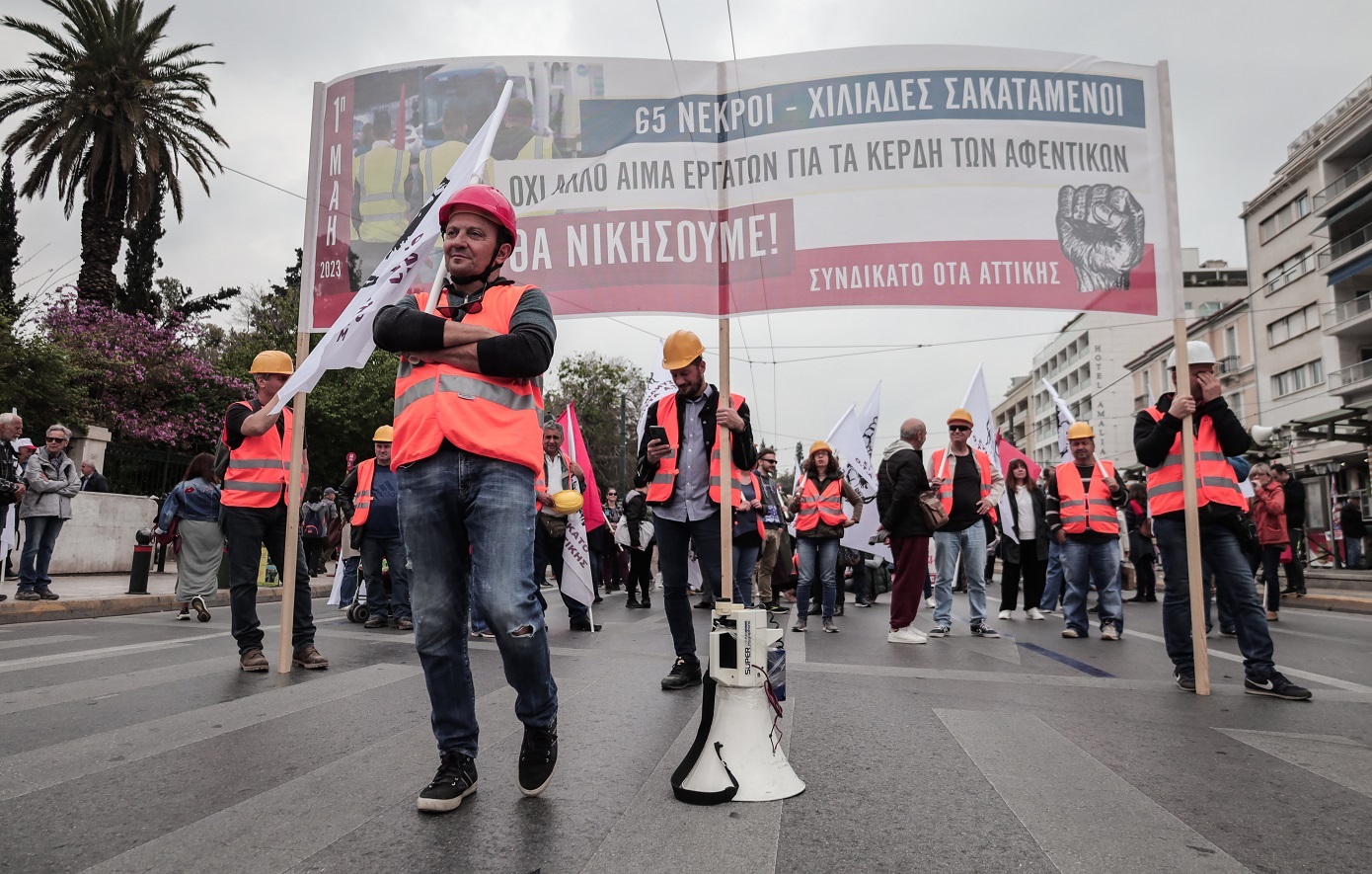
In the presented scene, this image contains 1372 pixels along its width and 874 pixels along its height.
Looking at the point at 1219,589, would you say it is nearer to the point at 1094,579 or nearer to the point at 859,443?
the point at 1094,579

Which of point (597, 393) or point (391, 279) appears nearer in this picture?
point (391, 279)

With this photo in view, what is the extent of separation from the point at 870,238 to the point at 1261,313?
1785 inches

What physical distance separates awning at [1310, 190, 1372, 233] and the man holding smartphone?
1524 inches

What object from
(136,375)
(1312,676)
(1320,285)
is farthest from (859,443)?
(1320,285)

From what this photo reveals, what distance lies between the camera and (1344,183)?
1438 inches

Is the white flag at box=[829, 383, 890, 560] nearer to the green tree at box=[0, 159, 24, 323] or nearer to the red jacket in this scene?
the red jacket

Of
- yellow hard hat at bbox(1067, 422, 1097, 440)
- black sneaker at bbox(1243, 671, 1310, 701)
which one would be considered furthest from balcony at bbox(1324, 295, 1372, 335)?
black sneaker at bbox(1243, 671, 1310, 701)

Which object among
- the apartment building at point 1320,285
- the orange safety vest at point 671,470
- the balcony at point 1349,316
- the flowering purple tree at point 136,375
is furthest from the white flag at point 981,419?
the balcony at point 1349,316

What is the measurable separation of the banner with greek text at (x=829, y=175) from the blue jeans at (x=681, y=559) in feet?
4.41

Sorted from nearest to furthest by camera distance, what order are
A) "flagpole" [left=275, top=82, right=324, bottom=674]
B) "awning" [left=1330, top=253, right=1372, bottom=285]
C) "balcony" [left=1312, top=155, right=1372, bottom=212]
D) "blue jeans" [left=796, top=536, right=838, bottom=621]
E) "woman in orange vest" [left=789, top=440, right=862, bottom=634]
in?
1. "flagpole" [left=275, top=82, right=324, bottom=674]
2. "blue jeans" [left=796, top=536, right=838, bottom=621]
3. "woman in orange vest" [left=789, top=440, right=862, bottom=634]
4. "awning" [left=1330, top=253, right=1372, bottom=285]
5. "balcony" [left=1312, top=155, right=1372, bottom=212]

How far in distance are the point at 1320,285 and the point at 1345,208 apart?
12.2ft

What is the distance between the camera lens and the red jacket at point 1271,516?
432 inches

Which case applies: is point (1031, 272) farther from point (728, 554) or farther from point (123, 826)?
point (123, 826)

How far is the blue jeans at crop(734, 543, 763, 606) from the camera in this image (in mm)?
5891
